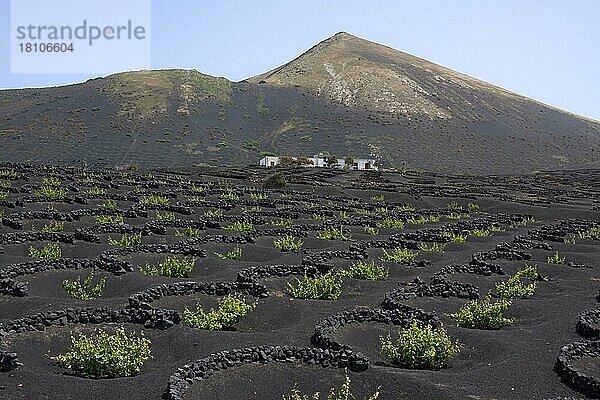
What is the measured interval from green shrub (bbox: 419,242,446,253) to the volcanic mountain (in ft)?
214

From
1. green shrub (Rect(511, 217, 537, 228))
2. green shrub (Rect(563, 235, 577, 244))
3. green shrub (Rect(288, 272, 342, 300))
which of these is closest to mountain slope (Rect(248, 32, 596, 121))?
green shrub (Rect(511, 217, 537, 228))

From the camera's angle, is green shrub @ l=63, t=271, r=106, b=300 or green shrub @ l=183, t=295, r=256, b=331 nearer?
green shrub @ l=183, t=295, r=256, b=331

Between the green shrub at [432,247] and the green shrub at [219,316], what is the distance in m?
11.2

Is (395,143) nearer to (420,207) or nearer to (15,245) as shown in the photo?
(420,207)

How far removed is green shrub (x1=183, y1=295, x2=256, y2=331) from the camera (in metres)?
12.6

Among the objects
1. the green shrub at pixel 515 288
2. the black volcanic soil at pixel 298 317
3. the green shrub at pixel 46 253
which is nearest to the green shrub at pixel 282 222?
the black volcanic soil at pixel 298 317

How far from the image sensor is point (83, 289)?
15.1 meters

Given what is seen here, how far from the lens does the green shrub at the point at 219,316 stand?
41.2 feet

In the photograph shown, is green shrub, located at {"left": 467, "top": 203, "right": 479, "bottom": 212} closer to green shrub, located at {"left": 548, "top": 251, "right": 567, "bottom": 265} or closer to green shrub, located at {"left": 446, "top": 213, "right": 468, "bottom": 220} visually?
green shrub, located at {"left": 446, "top": 213, "right": 468, "bottom": 220}

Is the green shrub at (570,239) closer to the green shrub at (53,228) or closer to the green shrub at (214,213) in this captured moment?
the green shrub at (214,213)

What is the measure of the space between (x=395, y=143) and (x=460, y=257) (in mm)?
82735

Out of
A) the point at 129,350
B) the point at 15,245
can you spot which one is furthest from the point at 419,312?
the point at 15,245

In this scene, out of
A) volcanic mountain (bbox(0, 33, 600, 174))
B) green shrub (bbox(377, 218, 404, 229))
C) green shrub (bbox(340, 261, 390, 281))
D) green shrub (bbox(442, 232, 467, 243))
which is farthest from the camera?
volcanic mountain (bbox(0, 33, 600, 174))

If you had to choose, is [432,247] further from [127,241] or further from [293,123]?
[293,123]
